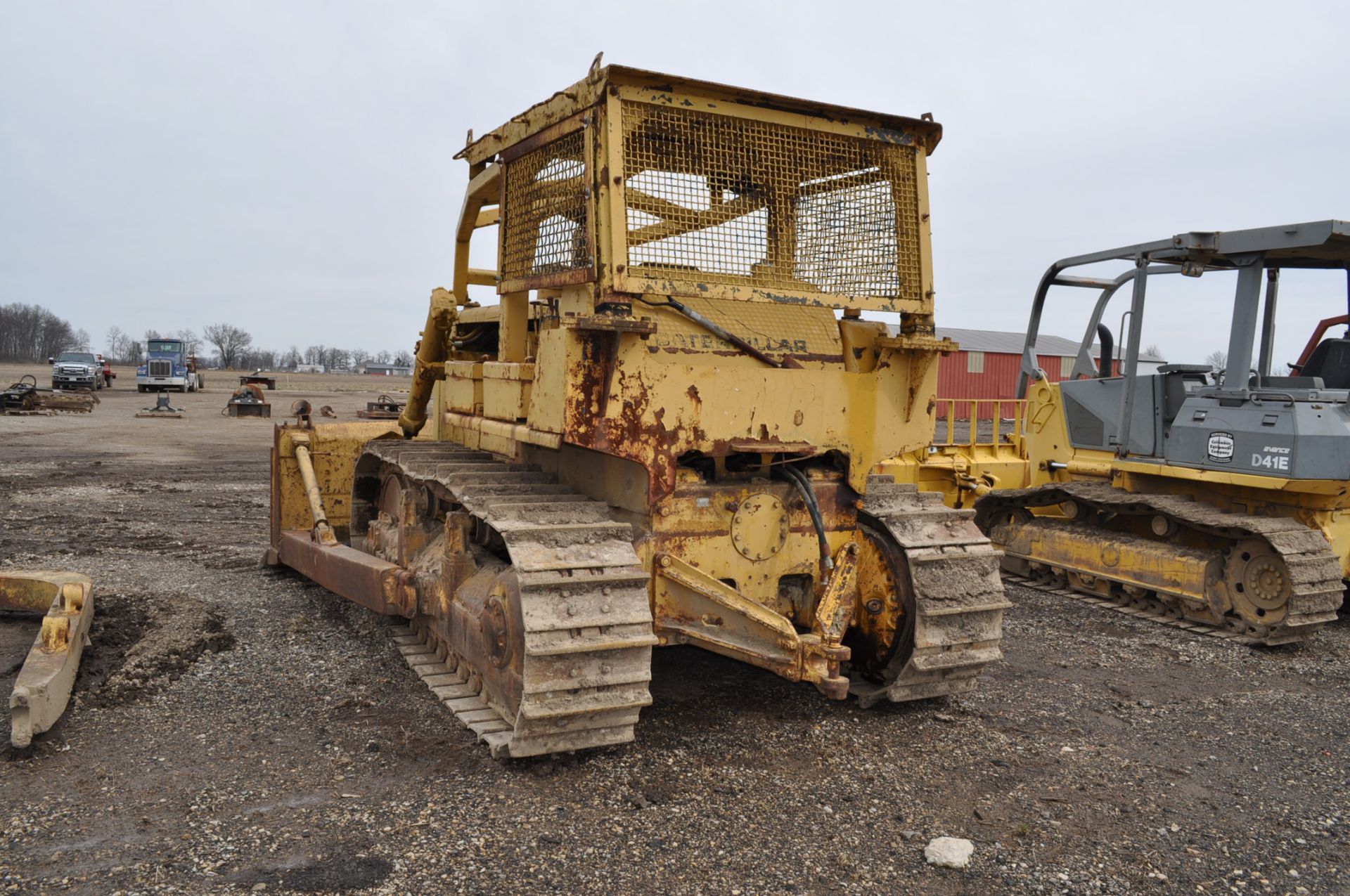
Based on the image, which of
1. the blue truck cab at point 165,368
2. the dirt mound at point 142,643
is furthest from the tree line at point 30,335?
the dirt mound at point 142,643

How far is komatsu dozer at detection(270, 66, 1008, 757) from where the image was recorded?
13.7 feet

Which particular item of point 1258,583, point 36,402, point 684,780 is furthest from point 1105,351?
point 36,402

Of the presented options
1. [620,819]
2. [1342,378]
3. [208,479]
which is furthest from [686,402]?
[208,479]

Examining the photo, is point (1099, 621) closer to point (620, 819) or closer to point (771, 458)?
point (771, 458)

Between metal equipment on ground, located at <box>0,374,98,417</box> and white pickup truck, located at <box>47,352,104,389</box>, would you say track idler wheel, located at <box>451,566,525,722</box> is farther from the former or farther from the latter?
white pickup truck, located at <box>47,352,104,389</box>

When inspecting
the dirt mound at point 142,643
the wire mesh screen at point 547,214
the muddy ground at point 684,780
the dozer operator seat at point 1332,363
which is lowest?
the muddy ground at point 684,780

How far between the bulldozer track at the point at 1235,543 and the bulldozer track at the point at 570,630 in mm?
4835

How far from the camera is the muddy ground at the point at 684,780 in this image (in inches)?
135

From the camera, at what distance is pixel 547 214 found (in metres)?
4.80

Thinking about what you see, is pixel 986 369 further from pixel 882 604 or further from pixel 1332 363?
pixel 882 604

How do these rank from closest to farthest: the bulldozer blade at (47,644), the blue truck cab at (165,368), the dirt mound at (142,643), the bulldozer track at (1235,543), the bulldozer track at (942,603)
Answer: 1. the bulldozer blade at (47,644)
2. the bulldozer track at (942,603)
3. the dirt mound at (142,643)
4. the bulldozer track at (1235,543)
5. the blue truck cab at (165,368)

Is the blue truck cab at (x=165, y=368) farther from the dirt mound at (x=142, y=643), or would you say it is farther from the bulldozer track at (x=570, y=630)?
the bulldozer track at (x=570, y=630)

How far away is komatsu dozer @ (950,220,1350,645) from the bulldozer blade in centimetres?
695

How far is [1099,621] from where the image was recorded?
7461 millimetres
